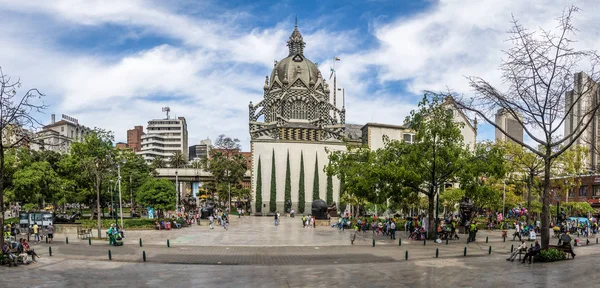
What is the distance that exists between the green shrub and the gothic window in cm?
6770

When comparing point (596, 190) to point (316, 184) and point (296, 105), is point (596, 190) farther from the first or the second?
point (296, 105)

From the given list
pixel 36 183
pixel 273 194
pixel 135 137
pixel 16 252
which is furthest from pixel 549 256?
pixel 135 137

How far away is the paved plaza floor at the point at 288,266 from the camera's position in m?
17.0

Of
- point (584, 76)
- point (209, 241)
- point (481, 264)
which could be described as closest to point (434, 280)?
point (481, 264)

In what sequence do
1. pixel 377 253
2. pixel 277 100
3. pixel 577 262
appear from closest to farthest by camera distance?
pixel 577 262 → pixel 377 253 → pixel 277 100

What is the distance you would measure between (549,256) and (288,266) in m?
11.9

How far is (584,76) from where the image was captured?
22.5 meters

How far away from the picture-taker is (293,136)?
3150 inches

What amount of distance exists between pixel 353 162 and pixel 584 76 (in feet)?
56.1

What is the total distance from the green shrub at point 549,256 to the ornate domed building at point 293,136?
47.4 metres

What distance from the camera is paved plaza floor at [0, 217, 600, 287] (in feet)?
55.9

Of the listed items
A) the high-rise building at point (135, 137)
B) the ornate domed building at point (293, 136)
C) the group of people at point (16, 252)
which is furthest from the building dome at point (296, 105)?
the high-rise building at point (135, 137)

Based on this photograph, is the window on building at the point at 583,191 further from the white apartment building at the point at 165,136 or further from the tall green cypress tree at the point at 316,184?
the white apartment building at the point at 165,136

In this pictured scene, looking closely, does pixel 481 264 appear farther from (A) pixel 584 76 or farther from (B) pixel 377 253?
(A) pixel 584 76
